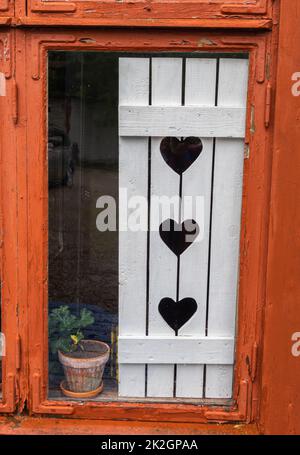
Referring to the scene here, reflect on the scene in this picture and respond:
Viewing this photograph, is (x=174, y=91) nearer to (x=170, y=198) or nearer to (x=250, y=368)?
(x=170, y=198)

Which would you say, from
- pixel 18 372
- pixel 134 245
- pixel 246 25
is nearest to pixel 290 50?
pixel 246 25

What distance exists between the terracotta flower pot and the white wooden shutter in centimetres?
14

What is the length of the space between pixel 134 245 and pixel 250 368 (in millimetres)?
852

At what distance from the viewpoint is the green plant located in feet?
11.4

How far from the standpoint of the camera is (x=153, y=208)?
10.7ft

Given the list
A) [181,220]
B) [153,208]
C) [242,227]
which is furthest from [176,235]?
[242,227]

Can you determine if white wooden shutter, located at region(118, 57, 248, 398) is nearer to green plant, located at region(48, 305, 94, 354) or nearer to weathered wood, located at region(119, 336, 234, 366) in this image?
weathered wood, located at region(119, 336, 234, 366)

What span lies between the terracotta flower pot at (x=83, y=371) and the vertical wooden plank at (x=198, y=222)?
0.42 metres

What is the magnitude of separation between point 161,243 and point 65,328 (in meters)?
0.72

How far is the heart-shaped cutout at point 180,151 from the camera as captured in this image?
3201mm

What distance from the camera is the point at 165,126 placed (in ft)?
10.4

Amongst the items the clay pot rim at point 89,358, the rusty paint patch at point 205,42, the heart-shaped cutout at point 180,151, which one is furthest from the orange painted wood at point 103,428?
the rusty paint patch at point 205,42

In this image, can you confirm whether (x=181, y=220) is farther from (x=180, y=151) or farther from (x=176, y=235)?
(x=180, y=151)

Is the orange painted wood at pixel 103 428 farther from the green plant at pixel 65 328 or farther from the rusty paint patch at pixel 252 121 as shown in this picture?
the rusty paint patch at pixel 252 121
